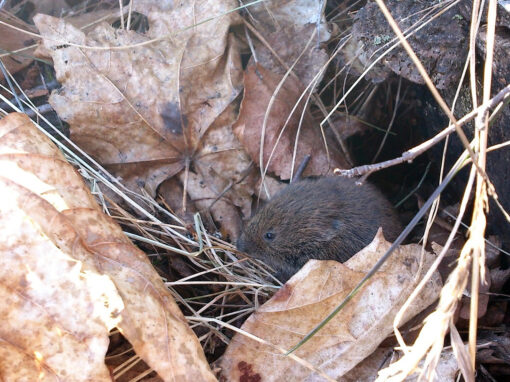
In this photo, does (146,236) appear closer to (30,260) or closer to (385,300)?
(30,260)

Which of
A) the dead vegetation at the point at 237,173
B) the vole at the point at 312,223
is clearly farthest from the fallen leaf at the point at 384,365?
the vole at the point at 312,223

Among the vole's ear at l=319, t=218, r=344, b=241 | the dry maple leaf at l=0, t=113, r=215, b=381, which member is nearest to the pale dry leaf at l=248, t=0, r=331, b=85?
the vole's ear at l=319, t=218, r=344, b=241

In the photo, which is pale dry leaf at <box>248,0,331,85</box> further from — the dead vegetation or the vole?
the vole

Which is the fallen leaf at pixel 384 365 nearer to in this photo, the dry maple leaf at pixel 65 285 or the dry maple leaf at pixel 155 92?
the dry maple leaf at pixel 65 285

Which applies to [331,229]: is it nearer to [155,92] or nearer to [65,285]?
[155,92]

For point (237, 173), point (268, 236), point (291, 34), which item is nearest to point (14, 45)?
point (237, 173)
